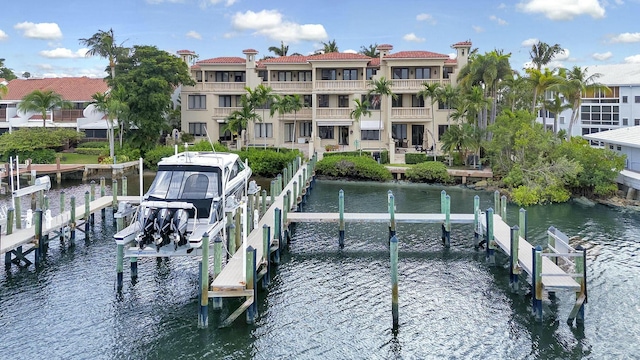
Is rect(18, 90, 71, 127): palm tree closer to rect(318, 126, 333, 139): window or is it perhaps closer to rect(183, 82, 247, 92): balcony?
rect(183, 82, 247, 92): balcony

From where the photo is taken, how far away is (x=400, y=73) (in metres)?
58.0

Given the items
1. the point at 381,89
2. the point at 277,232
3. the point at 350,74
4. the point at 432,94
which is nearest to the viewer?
the point at 277,232

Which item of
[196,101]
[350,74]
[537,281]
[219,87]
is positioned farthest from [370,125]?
[537,281]

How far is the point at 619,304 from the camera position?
20969mm

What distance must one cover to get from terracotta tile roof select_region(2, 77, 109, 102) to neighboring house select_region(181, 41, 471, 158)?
39.6 ft

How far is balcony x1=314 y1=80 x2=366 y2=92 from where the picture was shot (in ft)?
190

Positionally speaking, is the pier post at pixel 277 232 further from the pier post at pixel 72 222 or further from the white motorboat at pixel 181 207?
the pier post at pixel 72 222

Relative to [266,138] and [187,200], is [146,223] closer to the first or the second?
[187,200]

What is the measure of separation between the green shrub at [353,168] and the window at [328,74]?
10955mm

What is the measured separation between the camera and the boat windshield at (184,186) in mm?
22800

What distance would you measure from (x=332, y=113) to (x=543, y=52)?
33809 mm

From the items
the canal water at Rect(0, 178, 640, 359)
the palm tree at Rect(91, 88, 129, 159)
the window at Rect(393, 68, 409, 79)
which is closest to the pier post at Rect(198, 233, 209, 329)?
the canal water at Rect(0, 178, 640, 359)

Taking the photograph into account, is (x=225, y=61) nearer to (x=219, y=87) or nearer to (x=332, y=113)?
(x=219, y=87)

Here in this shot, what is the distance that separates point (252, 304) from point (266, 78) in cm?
4498
